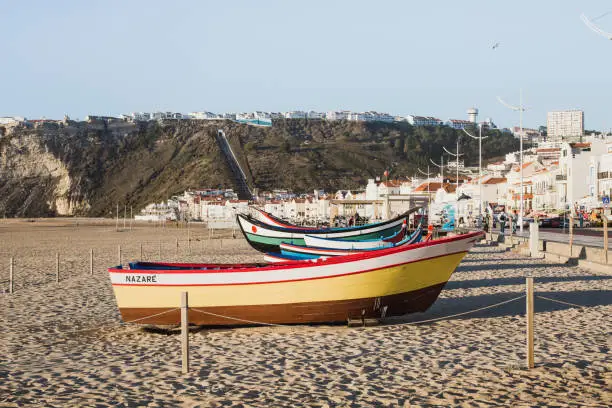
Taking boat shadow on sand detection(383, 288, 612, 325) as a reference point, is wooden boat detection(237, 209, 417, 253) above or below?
above

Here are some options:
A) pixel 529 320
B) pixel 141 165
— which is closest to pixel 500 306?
pixel 529 320

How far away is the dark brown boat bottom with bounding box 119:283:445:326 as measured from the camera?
12.5 m

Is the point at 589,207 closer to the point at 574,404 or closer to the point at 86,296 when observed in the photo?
the point at 86,296

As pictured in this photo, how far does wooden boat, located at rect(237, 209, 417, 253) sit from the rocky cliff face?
128 metres

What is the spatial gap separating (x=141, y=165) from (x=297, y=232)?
517 feet

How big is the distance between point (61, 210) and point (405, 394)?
160 meters

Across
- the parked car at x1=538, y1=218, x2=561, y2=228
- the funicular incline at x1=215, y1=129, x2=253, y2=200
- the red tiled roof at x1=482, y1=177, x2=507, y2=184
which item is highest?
the funicular incline at x1=215, y1=129, x2=253, y2=200

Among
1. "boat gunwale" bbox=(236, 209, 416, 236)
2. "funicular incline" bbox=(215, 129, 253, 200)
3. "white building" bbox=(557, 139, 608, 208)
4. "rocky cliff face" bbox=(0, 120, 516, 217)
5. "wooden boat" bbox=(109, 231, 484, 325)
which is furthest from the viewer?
"rocky cliff face" bbox=(0, 120, 516, 217)

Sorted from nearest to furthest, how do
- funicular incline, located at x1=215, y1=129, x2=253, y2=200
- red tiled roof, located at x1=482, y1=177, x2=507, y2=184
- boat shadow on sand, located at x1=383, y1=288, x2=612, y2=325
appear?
boat shadow on sand, located at x1=383, y1=288, x2=612, y2=325
red tiled roof, located at x1=482, y1=177, x2=507, y2=184
funicular incline, located at x1=215, y1=129, x2=253, y2=200

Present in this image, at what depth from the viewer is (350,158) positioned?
17950cm

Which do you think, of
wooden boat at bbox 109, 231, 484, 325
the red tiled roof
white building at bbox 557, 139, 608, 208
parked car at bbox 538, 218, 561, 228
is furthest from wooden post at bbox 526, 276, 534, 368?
the red tiled roof

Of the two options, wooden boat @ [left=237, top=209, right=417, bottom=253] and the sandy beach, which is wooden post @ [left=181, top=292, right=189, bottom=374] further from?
wooden boat @ [left=237, top=209, right=417, bottom=253]

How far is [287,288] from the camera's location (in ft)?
40.7

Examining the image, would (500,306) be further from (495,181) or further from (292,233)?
(495,181)
